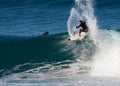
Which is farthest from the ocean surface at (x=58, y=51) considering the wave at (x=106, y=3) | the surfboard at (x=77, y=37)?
the wave at (x=106, y=3)

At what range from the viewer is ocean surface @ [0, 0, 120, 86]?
22.9m

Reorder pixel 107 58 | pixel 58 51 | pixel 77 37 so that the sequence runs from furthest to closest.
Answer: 1. pixel 77 37
2. pixel 58 51
3. pixel 107 58

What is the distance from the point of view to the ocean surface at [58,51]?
22.9 metres

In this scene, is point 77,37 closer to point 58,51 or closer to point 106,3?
point 58,51

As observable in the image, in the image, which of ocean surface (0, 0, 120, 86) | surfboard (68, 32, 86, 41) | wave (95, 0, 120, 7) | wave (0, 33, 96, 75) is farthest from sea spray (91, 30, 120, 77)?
wave (95, 0, 120, 7)

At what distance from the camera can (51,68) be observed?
2461 cm

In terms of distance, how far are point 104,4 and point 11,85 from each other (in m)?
25.0

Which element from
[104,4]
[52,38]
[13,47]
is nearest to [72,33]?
[52,38]

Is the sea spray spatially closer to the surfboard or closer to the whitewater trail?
the whitewater trail

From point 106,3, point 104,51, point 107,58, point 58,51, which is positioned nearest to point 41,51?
point 58,51

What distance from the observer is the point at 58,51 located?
28.1 meters

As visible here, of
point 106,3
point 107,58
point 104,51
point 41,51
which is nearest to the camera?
point 107,58

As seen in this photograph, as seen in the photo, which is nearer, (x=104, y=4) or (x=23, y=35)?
(x=23, y=35)

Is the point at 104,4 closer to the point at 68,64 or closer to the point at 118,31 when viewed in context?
the point at 118,31
